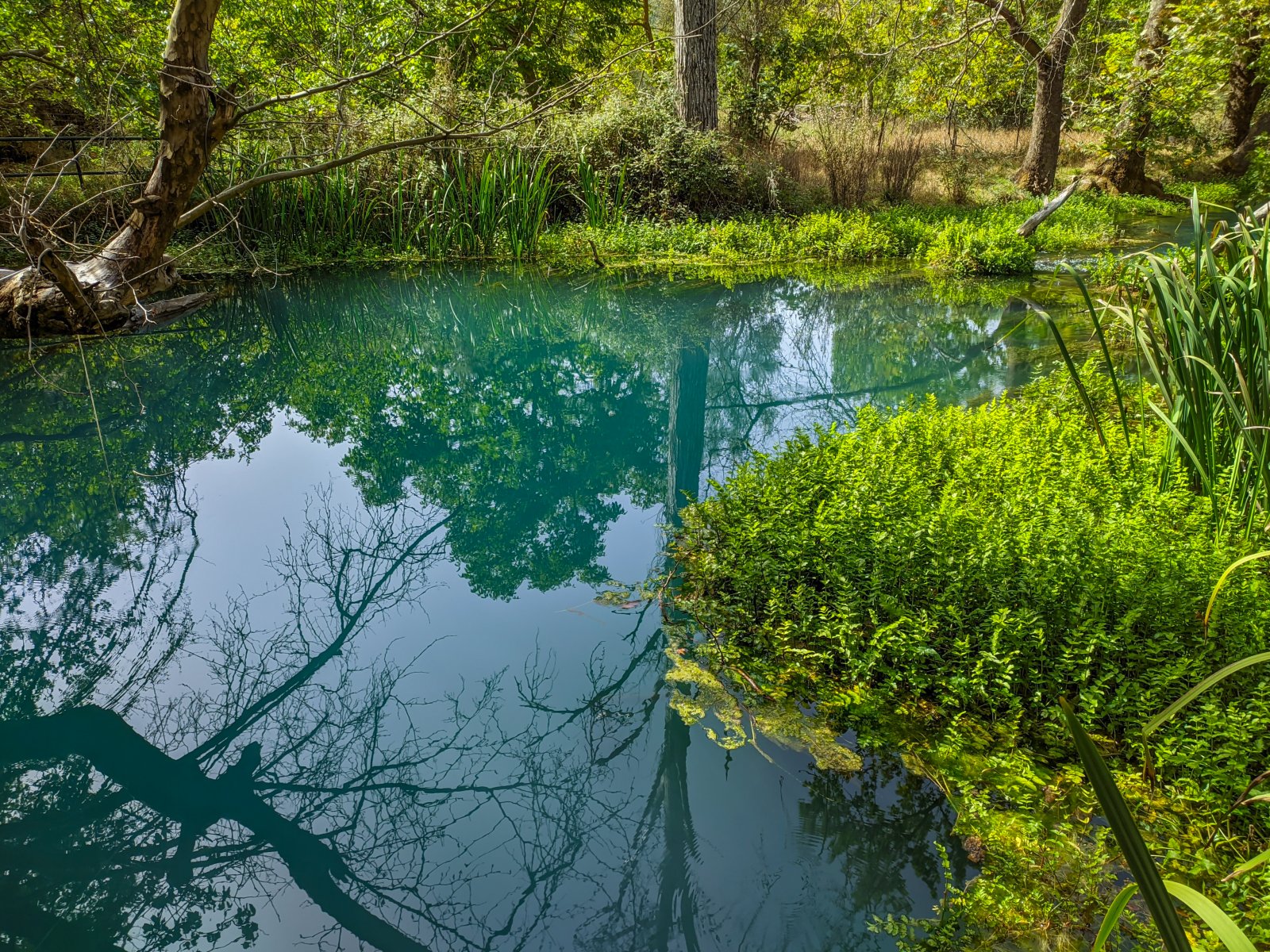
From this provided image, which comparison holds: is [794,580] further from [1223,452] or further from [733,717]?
[1223,452]

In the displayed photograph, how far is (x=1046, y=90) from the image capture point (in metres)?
14.5

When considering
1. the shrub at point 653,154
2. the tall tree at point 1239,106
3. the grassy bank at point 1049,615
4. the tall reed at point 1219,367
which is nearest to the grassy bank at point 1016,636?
the grassy bank at point 1049,615

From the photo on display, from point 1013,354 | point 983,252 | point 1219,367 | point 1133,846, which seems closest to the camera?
point 1133,846

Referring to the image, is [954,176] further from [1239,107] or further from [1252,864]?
[1252,864]

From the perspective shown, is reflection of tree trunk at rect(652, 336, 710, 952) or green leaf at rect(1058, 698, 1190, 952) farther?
reflection of tree trunk at rect(652, 336, 710, 952)

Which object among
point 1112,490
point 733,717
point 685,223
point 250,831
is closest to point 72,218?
point 685,223

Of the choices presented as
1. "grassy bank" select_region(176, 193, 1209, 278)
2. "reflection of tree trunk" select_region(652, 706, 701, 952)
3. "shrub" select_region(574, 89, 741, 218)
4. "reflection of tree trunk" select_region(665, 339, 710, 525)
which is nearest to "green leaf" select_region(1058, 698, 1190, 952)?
"reflection of tree trunk" select_region(652, 706, 701, 952)

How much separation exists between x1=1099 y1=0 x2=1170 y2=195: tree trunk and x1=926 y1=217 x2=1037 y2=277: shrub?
13.4 feet

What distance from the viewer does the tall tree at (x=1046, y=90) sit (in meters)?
12.9

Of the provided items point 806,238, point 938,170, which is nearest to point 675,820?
point 806,238

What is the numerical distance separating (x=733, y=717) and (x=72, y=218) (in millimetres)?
9514

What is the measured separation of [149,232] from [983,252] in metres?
9.19

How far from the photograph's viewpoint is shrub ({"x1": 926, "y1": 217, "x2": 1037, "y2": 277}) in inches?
387

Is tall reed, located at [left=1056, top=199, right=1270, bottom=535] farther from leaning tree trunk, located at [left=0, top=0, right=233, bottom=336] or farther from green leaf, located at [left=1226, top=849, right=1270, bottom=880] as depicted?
leaning tree trunk, located at [left=0, top=0, right=233, bottom=336]
